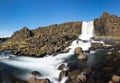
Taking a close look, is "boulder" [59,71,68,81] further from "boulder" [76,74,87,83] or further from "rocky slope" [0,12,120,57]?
"rocky slope" [0,12,120,57]

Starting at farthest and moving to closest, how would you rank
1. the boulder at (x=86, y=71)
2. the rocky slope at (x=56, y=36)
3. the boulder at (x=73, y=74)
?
the rocky slope at (x=56, y=36), the boulder at (x=86, y=71), the boulder at (x=73, y=74)

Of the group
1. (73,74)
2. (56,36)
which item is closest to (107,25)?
(56,36)

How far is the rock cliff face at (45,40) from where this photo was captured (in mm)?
52700

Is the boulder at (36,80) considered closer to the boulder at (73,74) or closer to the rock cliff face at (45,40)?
the boulder at (73,74)

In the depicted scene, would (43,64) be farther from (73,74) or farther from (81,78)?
(81,78)

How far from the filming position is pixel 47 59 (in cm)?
4591

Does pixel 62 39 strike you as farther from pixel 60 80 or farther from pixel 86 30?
pixel 60 80

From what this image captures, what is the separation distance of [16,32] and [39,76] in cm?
5159

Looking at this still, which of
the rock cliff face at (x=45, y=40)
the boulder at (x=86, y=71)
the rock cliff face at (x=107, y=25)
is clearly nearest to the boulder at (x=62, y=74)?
the boulder at (x=86, y=71)

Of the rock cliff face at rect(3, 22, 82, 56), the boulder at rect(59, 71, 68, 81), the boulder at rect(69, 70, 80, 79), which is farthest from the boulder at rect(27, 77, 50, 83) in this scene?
the rock cliff face at rect(3, 22, 82, 56)

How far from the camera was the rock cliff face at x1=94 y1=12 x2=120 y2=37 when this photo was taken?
71.8 meters

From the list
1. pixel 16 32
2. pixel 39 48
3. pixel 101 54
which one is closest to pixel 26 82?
pixel 101 54

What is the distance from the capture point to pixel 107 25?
74.0 meters

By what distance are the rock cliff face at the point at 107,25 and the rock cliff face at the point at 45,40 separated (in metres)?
5.96
